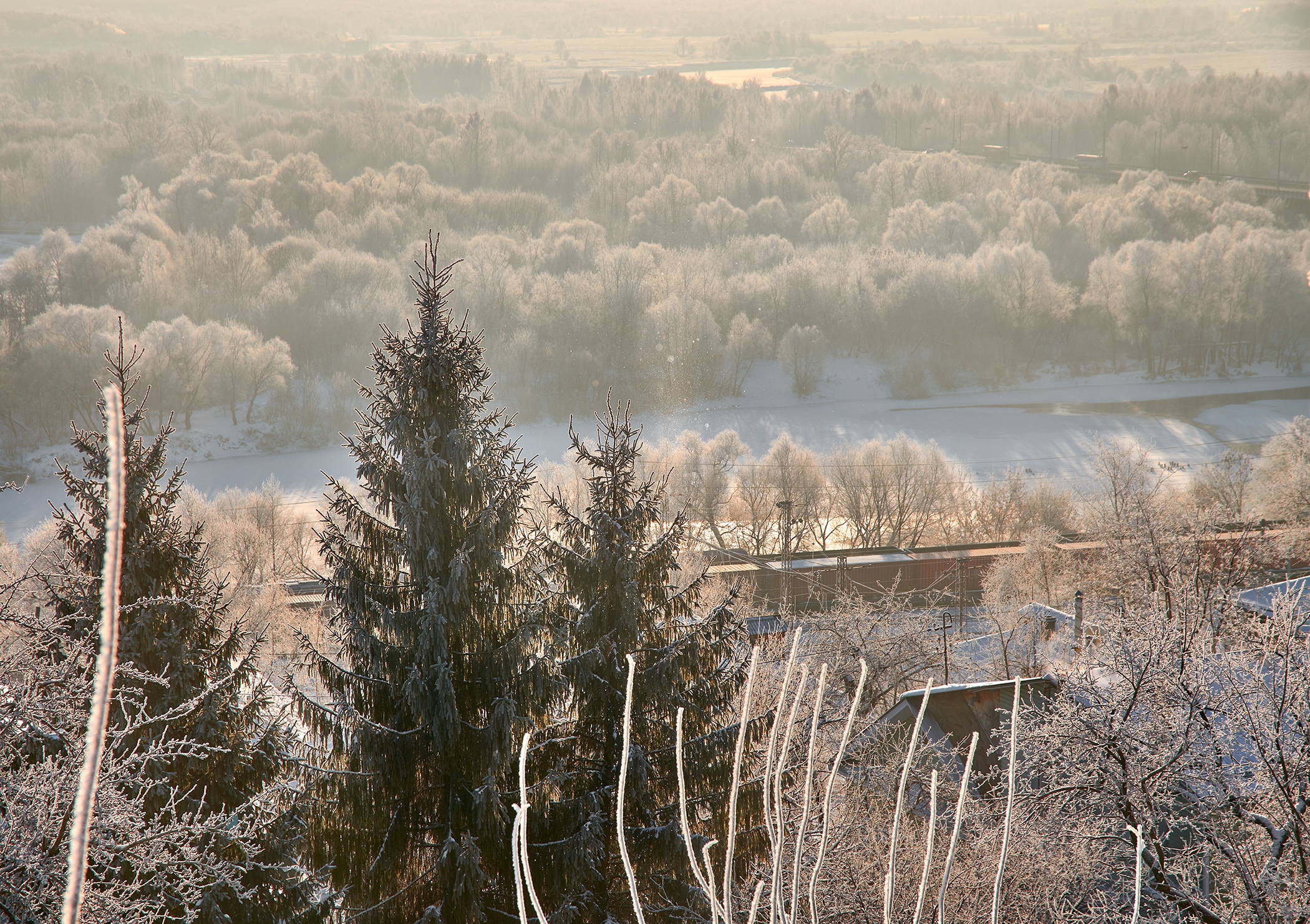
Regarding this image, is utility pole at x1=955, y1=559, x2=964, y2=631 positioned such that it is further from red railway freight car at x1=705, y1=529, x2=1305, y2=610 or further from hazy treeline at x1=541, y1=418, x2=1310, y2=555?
hazy treeline at x1=541, y1=418, x2=1310, y2=555

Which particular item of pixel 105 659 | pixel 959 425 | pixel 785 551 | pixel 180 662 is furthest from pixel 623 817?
pixel 959 425

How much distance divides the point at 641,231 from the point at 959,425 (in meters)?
54.5

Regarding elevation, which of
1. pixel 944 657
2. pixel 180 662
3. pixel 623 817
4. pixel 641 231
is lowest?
pixel 944 657

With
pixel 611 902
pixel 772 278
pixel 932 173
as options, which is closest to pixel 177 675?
pixel 611 902

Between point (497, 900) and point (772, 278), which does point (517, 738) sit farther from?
point (772, 278)

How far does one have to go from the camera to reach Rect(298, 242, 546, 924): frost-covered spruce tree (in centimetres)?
955

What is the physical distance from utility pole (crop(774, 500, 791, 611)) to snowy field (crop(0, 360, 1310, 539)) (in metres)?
13.8

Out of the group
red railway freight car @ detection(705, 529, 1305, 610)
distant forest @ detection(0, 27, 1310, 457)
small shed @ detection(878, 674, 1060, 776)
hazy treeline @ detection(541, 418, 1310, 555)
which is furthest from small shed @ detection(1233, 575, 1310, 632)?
distant forest @ detection(0, 27, 1310, 457)

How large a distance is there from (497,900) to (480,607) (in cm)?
289

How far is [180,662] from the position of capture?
930cm

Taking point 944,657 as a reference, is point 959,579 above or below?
below

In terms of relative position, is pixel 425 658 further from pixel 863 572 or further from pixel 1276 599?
pixel 863 572

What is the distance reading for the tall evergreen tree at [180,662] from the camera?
355 inches

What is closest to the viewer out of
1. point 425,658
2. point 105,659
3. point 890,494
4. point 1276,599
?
point 105,659
